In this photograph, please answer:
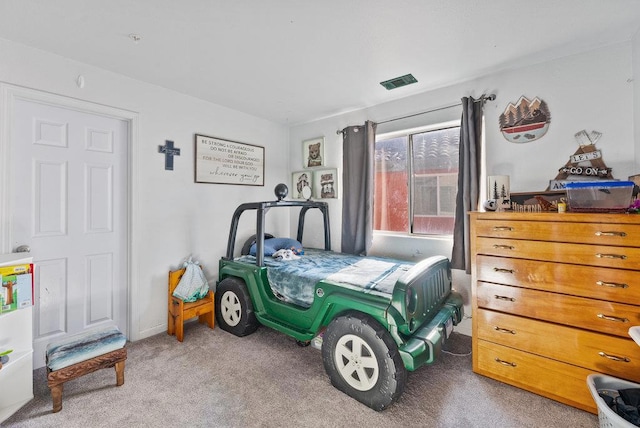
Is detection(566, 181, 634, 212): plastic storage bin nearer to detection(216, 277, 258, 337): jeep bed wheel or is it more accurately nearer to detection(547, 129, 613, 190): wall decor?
detection(547, 129, 613, 190): wall decor

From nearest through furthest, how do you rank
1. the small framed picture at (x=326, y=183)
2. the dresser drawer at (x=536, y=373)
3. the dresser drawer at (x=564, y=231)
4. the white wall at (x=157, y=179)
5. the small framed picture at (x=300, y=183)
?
1. the dresser drawer at (x=564, y=231)
2. the dresser drawer at (x=536, y=373)
3. the white wall at (x=157, y=179)
4. the small framed picture at (x=326, y=183)
5. the small framed picture at (x=300, y=183)

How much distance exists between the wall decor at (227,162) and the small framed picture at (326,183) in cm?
75

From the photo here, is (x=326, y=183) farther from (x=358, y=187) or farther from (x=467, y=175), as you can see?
(x=467, y=175)

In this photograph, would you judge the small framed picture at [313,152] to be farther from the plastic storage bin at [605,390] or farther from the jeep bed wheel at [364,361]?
the plastic storage bin at [605,390]

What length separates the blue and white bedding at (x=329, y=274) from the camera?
199cm

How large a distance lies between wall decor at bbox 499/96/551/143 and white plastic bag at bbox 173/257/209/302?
10.5 feet

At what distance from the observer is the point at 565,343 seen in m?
1.66

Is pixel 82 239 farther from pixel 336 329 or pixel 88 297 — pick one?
pixel 336 329

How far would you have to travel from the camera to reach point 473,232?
2008 mm

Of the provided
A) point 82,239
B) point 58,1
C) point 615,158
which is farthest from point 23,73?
point 615,158

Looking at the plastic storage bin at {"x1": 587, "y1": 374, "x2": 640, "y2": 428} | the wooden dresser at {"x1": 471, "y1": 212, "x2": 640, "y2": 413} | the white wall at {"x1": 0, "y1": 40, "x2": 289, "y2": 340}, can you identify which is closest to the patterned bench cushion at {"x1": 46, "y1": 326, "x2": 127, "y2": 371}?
the white wall at {"x1": 0, "y1": 40, "x2": 289, "y2": 340}

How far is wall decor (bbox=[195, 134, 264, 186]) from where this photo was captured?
303 cm

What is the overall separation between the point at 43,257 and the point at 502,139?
3.93 meters

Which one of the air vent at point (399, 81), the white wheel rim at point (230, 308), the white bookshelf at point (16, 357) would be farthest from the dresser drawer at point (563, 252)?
the white bookshelf at point (16, 357)
